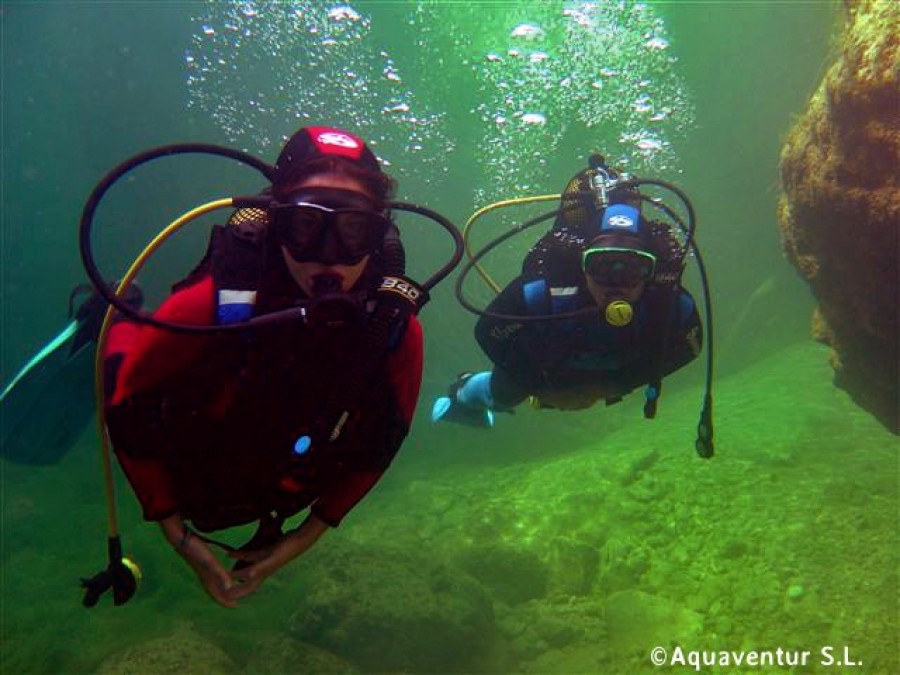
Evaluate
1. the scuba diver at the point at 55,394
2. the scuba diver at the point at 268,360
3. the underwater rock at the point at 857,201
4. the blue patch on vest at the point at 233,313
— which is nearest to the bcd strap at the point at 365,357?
the scuba diver at the point at 268,360

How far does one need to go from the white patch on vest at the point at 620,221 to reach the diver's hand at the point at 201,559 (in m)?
3.48

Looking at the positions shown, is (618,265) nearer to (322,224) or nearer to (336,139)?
(336,139)

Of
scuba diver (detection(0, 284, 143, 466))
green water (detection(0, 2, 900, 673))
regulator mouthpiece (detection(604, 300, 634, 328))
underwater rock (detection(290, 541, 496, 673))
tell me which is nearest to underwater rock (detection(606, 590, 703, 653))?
green water (detection(0, 2, 900, 673))

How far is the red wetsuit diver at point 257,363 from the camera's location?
7.08ft

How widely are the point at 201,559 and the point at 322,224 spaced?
5.12ft

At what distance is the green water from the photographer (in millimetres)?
5617

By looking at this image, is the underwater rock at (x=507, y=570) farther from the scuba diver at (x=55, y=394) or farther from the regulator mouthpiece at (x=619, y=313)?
the scuba diver at (x=55, y=394)

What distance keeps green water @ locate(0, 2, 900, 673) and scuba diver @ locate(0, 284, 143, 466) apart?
254cm

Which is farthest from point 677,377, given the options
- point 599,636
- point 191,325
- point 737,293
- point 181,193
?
point 181,193

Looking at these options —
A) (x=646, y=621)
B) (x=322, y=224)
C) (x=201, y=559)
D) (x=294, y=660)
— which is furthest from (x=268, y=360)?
(x=646, y=621)

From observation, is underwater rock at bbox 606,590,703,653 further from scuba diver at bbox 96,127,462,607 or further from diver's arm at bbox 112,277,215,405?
diver's arm at bbox 112,277,215,405

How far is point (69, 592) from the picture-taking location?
342 inches

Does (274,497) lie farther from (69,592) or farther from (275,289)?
(69,592)

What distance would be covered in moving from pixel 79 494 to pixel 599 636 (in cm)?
1440
